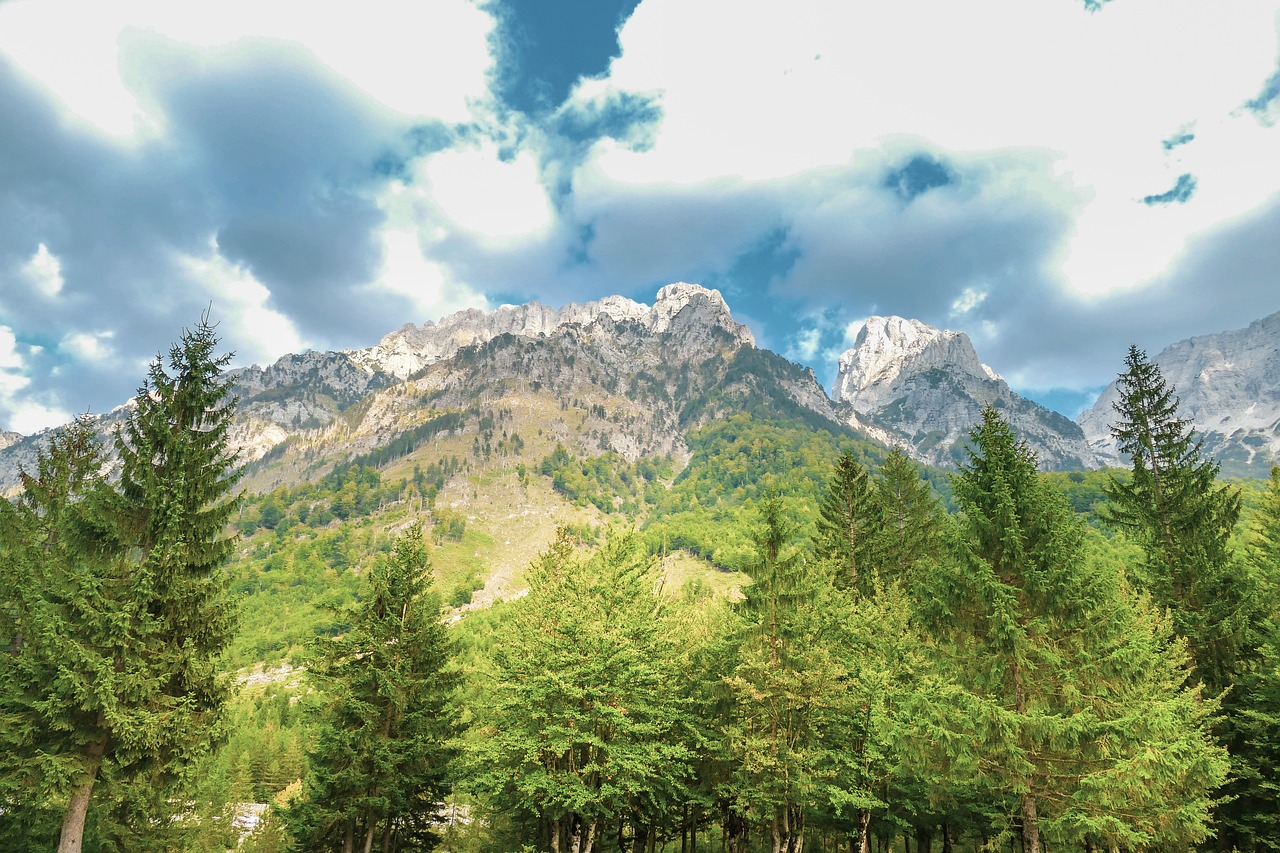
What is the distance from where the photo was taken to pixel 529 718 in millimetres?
19797

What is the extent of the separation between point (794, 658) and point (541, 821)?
1248 cm

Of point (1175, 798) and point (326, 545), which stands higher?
point (326, 545)

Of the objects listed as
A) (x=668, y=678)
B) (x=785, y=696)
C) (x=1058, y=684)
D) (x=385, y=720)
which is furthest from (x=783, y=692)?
(x=385, y=720)

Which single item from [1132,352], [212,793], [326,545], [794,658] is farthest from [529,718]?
[326,545]

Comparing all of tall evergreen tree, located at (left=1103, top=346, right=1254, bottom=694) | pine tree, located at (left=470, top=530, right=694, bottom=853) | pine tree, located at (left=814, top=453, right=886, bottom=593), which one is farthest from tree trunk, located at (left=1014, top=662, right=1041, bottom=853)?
pine tree, located at (left=814, top=453, right=886, bottom=593)

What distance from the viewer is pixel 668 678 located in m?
23.0

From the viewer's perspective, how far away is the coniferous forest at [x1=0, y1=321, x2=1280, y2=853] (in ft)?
52.5

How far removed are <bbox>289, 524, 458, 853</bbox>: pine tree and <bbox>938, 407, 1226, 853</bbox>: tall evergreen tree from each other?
17538 mm

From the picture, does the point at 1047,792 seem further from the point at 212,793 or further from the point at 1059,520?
the point at 212,793

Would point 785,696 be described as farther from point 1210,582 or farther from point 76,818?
point 76,818

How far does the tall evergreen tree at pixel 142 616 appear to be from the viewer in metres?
16.0

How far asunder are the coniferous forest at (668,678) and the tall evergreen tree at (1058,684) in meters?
0.09

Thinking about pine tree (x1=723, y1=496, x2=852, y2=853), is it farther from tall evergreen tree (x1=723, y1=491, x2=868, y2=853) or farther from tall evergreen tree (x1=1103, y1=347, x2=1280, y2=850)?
tall evergreen tree (x1=1103, y1=347, x2=1280, y2=850)

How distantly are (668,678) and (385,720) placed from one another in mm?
10624
